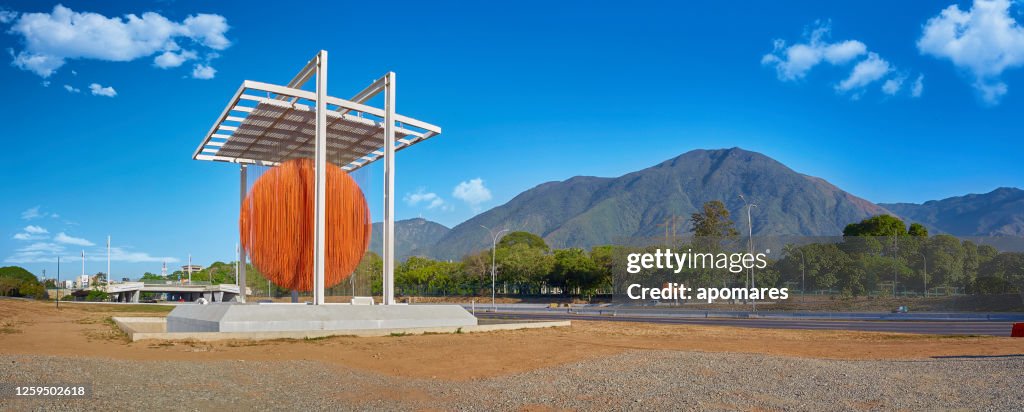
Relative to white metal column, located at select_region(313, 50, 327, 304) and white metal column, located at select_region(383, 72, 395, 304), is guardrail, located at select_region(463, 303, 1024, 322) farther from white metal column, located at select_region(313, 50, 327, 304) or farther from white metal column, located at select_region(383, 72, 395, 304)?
white metal column, located at select_region(313, 50, 327, 304)

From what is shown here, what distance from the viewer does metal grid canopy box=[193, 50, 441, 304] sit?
25.4 m

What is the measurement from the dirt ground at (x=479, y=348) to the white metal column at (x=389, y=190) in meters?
3.35

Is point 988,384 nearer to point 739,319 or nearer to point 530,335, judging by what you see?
point 530,335

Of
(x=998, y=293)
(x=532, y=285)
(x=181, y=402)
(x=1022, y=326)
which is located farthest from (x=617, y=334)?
(x=532, y=285)

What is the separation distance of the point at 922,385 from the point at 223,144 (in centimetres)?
2763

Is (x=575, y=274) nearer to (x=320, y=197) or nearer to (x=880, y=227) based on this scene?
(x=880, y=227)

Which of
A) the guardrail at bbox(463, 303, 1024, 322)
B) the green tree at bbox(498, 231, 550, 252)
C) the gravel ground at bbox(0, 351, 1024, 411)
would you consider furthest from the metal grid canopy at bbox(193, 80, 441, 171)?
the green tree at bbox(498, 231, 550, 252)

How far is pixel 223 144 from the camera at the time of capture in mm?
31250

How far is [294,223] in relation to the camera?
2720 centimetres

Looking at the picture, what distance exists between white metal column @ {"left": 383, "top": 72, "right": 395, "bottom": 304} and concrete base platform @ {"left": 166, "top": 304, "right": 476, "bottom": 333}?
1.11 metres

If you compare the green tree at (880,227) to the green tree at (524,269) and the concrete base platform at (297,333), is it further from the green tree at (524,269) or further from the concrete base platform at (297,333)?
the concrete base platform at (297,333)

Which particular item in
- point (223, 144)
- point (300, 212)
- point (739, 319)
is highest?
point (223, 144)

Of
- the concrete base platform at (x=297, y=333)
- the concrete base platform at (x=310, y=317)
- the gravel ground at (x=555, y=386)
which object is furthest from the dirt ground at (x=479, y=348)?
the gravel ground at (x=555, y=386)

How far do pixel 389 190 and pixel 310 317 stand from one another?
5.78 meters
